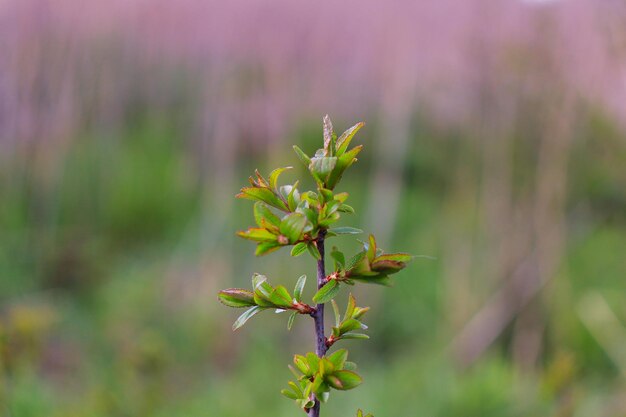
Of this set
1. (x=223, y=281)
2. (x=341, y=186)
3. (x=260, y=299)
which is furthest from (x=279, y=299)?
(x=341, y=186)

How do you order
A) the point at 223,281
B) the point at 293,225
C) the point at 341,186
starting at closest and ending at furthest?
the point at 293,225 → the point at 223,281 → the point at 341,186

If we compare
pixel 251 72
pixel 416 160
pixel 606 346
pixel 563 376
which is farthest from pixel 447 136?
pixel 563 376

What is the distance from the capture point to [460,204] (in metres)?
2.10

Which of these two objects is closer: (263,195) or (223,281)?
(263,195)

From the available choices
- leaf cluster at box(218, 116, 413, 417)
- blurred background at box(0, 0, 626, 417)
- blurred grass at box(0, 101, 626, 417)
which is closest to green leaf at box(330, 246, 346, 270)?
leaf cluster at box(218, 116, 413, 417)

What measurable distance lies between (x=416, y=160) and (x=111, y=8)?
46.2 inches

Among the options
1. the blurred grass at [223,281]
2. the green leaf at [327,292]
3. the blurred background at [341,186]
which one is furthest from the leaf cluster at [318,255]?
the blurred background at [341,186]

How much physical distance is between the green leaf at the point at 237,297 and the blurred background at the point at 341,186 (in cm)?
78

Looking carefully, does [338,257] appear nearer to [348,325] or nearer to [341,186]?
[348,325]

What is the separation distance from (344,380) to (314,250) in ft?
0.14

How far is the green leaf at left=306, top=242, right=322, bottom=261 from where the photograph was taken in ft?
0.78

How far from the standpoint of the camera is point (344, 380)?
24 cm

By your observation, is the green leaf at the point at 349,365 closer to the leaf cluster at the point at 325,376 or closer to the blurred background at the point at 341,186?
the leaf cluster at the point at 325,376

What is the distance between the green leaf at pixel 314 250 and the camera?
0.78 ft
